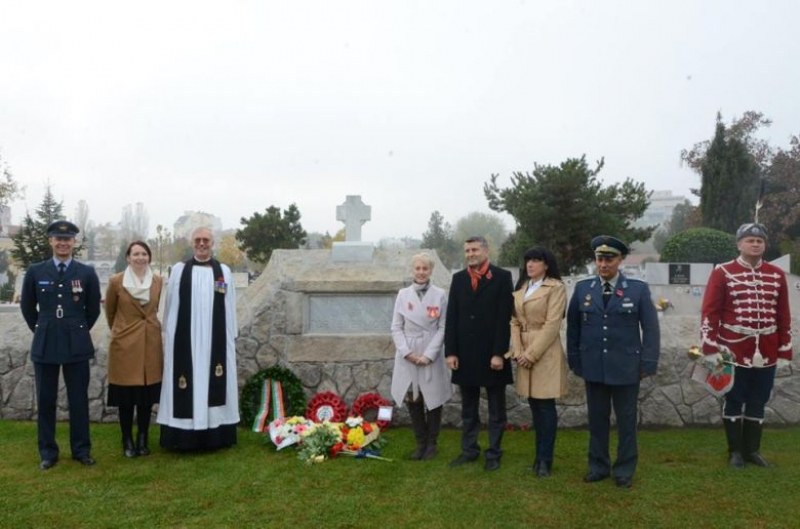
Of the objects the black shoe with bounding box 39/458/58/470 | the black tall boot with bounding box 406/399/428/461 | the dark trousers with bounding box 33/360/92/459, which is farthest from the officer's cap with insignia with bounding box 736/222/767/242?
the black shoe with bounding box 39/458/58/470

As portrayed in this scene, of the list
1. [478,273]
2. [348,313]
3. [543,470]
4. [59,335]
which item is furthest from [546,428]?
[59,335]

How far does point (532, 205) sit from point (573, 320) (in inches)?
690

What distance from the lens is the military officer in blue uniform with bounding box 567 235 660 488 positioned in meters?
4.09

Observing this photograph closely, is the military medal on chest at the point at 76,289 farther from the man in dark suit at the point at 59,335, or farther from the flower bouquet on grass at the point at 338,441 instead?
the flower bouquet on grass at the point at 338,441

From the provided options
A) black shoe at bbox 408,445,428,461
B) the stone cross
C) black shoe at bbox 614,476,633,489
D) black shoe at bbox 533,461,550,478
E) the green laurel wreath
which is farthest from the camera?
the stone cross

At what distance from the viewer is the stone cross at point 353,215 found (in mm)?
6480

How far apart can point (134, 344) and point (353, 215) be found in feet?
8.37

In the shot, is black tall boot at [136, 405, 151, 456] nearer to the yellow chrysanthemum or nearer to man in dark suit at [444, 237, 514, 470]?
the yellow chrysanthemum

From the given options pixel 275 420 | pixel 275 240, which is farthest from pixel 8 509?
pixel 275 240

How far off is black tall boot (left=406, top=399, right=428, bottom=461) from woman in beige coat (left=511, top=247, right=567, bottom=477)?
0.82 meters

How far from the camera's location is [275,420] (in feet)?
17.5

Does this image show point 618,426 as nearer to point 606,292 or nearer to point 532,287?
point 606,292

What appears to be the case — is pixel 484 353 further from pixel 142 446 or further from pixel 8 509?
pixel 8 509

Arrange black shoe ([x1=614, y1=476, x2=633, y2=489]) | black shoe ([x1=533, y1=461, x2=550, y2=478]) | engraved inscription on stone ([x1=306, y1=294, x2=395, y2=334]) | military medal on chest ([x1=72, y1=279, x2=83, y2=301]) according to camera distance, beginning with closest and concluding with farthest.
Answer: black shoe ([x1=614, y1=476, x2=633, y2=489]), black shoe ([x1=533, y1=461, x2=550, y2=478]), military medal on chest ([x1=72, y1=279, x2=83, y2=301]), engraved inscription on stone ([x1=306, y1=294, x2=395, y2=334])
